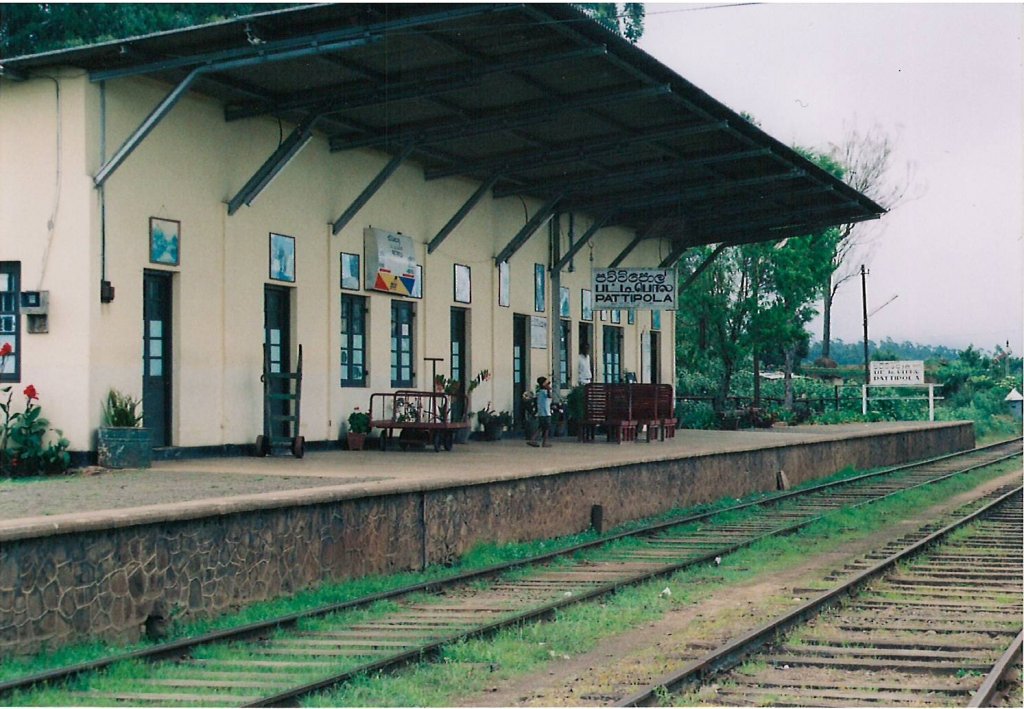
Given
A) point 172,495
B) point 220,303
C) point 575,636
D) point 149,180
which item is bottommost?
point 575,636

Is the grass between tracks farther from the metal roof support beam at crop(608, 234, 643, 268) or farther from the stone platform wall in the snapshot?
the metal roof support beam at crop(608, 234, 643, 268)

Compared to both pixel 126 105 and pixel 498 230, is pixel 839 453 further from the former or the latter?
pixel 126 105

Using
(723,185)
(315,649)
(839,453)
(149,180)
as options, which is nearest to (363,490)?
(315,649)

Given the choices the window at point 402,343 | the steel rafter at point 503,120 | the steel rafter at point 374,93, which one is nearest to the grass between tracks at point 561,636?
the steel rafter at point 503,120

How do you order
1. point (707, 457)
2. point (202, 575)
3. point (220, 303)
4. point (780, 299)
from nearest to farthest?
point (202, 575), point (220, 303), point (707, 457), point (780, 299)

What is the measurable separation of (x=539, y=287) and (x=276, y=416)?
9403mm

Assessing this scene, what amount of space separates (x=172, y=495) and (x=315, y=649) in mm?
3489

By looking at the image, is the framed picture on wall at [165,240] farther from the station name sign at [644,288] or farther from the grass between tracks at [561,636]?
the station name sign at [644,288]

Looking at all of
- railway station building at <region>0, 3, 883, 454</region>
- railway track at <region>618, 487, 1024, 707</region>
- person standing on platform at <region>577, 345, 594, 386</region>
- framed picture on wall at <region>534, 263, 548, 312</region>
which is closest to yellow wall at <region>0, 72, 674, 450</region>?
railway station building at <region>0, 3, 883, 454</region>

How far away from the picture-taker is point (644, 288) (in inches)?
991

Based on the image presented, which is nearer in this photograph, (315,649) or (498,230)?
(315,649)

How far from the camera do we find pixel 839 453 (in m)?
28.0

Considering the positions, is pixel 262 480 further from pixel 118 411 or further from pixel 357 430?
pixel 357 430

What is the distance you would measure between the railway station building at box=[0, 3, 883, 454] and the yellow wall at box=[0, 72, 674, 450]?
0.10ft
